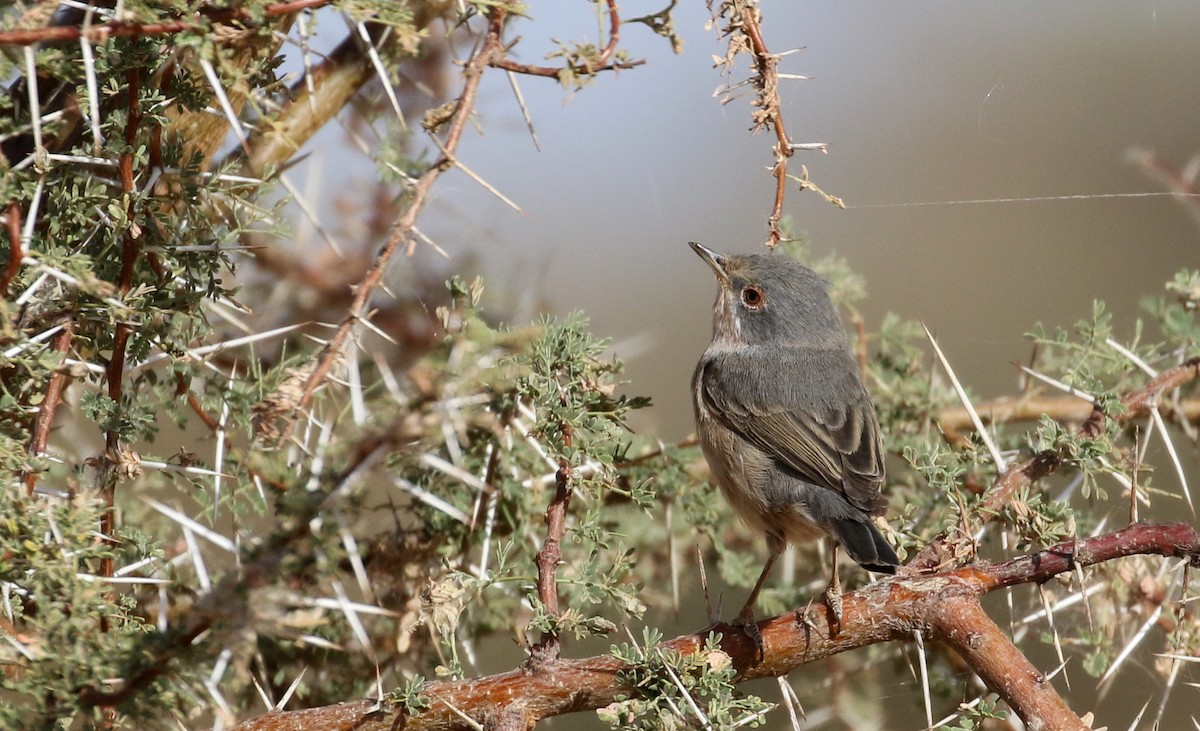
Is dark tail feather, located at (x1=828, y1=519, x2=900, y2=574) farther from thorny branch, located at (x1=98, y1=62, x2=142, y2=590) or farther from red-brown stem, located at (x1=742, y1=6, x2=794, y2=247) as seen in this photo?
thorny branch, located at (x1=98, y1=62, x2=142, y2=590)

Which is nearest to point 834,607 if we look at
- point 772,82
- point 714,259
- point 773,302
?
point 772,82

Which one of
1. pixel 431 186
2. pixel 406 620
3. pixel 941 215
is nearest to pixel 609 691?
pixel 406 620

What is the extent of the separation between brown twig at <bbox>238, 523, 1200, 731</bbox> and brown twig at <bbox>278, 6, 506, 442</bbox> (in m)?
0.67

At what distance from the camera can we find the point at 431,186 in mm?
2182

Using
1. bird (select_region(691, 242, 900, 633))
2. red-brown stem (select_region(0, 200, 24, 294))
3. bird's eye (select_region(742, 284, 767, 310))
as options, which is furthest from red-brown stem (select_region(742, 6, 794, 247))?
red-brown stem (select_region(0, 200, 24, 294))

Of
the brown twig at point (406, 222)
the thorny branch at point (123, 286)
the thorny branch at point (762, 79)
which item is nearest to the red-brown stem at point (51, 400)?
the thorny branch at point (123, 286)

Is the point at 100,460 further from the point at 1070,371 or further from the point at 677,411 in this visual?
the point at 677,411

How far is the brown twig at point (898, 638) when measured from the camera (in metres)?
2.17

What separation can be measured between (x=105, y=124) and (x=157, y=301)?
398 mm

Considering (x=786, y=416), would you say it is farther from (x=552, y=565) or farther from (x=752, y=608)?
(x=552, y=565)

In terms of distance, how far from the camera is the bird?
3.27 meters

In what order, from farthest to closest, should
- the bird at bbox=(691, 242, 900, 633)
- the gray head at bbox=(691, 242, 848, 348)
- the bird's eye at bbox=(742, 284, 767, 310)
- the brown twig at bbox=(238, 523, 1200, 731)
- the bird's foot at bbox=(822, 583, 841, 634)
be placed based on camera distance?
the bird's eye at bbox=(742, 284, 767, 310) < the gray head at bbox=(691, 242, 848, 348) < the bird at bbox=(691, 242, 900, 633) < the bird's foot at bbox=(822, 583, 841, 634) < the brown twig at bbox=(238, 523, 1200, 731)

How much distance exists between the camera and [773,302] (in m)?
4.32

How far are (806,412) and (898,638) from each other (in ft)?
4.99
